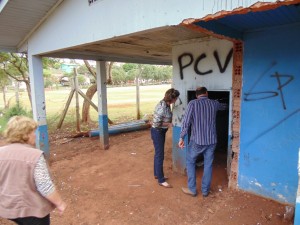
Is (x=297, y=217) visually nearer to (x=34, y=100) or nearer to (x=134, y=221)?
(x=134, y=221)

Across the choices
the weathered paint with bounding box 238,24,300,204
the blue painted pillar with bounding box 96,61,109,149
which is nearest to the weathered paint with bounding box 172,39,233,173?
the weathered paint with bounding box 238,24,300,204

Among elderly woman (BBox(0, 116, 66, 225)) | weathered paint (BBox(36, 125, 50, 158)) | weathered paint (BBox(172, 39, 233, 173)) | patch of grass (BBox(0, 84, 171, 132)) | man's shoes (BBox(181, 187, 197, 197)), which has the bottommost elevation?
man's shoes (BBox(181, 187, 197, 197))

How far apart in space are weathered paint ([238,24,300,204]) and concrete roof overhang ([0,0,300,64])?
30 cm

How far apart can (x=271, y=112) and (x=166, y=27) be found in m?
2.03

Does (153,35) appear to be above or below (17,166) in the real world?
above

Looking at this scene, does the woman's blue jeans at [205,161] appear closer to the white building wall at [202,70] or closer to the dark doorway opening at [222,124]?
the white building wall at [202,70]

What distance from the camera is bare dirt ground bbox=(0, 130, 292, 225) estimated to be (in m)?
3.67

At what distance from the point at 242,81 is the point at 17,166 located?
3.41 m

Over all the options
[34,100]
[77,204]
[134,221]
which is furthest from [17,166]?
[34,100]

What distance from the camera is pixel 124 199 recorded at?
4371mm

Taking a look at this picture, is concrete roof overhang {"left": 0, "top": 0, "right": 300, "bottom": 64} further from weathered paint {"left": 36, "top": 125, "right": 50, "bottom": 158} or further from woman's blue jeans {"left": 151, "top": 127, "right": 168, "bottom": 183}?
weathered paint {"left": 36, "top": 125, "right": 50, "bottom": 158}

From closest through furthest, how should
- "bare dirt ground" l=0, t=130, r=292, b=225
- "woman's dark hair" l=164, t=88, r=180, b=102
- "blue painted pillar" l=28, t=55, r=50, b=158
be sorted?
1. "bare dirt ground" l=0, t=130, r=292, b=225
2. "woman's dark hair" l=164, t=88, r=180, b=102
3. "blue painted pillar" l=28, t=55, r=50, b=158

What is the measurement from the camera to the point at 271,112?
3.71 m

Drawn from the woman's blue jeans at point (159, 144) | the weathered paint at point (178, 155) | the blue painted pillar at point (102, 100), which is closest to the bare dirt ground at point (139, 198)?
the weathered paint at point (178, 155)
